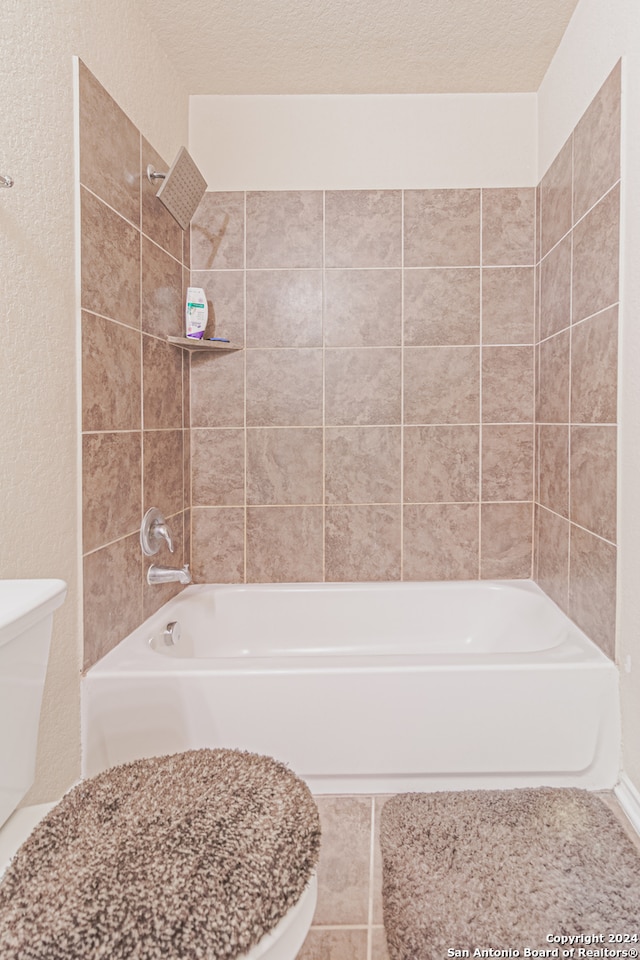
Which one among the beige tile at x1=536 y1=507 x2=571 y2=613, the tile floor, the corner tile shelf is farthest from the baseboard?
the corner tile shelf

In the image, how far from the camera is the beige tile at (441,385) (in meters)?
2.35

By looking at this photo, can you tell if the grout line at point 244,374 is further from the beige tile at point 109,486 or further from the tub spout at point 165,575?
the beige tile at point 109,486

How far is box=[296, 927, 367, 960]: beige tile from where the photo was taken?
46.0 inches

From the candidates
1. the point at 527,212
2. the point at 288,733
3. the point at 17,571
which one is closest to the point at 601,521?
the point at 288,733

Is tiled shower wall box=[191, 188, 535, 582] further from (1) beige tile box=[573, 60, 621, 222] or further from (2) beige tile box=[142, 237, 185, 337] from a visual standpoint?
(1) beige tile box=[573, 60, 621, 222]

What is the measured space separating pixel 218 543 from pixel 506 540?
3.93 ft

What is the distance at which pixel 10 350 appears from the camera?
126 centimetres

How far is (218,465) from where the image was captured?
2.41 metres

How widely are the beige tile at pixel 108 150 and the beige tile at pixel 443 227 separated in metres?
1.06


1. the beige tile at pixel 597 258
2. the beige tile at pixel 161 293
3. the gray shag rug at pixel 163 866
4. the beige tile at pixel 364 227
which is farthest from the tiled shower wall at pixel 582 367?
the beige tile at pixel 161 293

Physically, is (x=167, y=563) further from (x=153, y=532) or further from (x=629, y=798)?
(x=629, y=798)

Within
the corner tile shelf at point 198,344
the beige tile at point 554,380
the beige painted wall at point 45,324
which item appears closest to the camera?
the beige painted wall at point 45,324

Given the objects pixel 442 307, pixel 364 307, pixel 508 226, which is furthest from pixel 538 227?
pixel 364 307

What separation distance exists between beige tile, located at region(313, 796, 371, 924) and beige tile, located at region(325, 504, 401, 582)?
97cm
